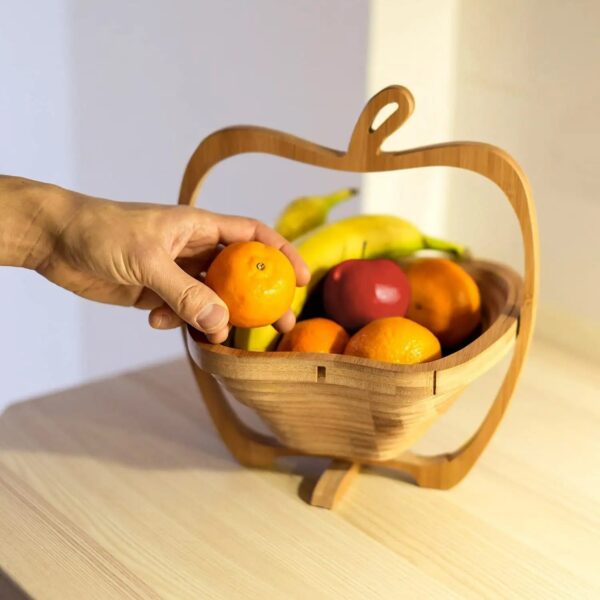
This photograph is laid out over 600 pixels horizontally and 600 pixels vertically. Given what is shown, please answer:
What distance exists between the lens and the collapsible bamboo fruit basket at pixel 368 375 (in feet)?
2.43

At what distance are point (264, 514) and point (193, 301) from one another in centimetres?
22

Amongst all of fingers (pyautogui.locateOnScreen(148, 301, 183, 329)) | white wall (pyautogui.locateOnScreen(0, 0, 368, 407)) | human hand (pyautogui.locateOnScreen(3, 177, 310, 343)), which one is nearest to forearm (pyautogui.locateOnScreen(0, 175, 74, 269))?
human hand (pyautogui.locateOnScreen(3, 177, 310, 343))

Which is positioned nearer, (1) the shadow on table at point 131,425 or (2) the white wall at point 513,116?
(1) the shadow on table at point 131,425

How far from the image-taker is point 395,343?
77cm

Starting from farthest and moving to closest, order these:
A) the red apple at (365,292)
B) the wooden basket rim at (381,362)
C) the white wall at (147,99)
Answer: the white wall at (147,99) → the red apple at (365,292) → the wooden basket rim at (381,362)

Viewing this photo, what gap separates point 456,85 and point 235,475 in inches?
24.9

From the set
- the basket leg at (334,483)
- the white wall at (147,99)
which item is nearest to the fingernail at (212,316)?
the basket leg at (334,483)

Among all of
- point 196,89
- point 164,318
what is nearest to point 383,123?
point 164,318

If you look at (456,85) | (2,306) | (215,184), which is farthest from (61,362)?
(456,85)

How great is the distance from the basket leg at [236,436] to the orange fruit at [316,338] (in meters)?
0.12

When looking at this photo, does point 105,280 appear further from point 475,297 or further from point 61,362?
point 61,362

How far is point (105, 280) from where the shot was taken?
0.91 meters

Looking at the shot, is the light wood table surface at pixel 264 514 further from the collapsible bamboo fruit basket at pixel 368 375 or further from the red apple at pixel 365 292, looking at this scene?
the red apple at pixel 365 292

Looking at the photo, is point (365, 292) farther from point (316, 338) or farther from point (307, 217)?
point (307, 217)
